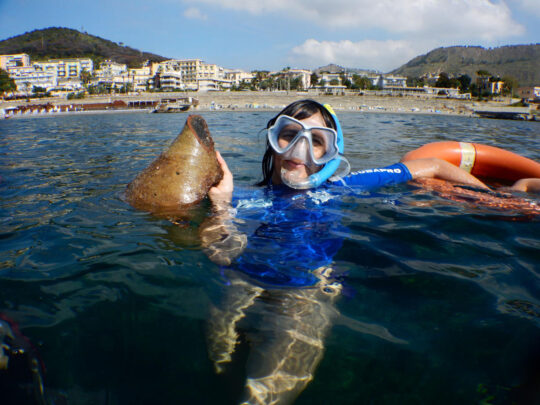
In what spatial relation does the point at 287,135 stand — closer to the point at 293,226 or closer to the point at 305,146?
the point at 305,146

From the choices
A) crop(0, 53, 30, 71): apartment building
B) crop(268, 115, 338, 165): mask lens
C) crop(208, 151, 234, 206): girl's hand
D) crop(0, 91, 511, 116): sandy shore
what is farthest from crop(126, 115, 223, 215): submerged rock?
crop(0, 53, 30, 71): apartment building

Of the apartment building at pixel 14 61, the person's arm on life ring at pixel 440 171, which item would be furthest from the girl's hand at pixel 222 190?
the apartment building at pixel 14 61

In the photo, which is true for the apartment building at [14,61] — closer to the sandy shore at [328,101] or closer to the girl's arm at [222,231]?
the sandy shore at [328,101]

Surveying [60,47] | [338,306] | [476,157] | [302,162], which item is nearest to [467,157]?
[476,157]

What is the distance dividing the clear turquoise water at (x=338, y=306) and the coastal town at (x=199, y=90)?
39707 mm

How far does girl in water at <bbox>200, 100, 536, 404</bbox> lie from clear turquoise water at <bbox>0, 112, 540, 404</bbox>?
0.08 meters

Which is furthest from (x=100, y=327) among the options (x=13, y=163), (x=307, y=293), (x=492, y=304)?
(x=13, y=163)

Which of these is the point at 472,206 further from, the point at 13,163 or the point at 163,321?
the point at 13,163

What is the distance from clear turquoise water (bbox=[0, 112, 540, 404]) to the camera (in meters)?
1.30

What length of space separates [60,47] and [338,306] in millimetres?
219929

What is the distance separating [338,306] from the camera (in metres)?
1.74

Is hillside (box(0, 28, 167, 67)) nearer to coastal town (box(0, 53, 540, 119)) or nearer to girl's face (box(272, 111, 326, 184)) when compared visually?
coastal town (box(0, 53, 540, 119))

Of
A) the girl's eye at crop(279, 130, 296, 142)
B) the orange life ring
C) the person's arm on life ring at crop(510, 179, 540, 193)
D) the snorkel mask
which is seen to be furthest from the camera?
the orange life ring

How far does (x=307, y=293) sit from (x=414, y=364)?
0.61m
